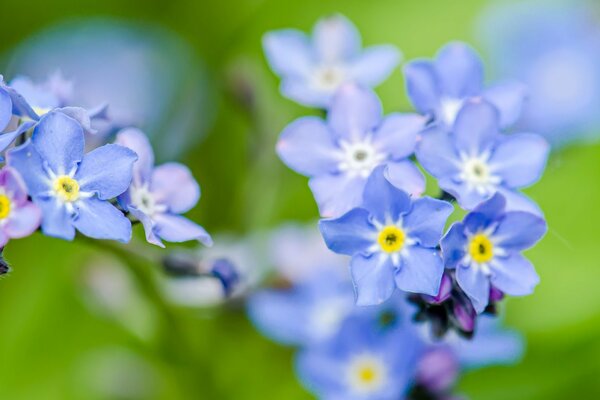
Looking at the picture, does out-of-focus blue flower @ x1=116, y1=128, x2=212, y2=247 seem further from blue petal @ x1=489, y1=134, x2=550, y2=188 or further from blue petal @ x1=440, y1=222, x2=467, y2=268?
blue petal @ x1=489, y1=134, x2=550, y2=188

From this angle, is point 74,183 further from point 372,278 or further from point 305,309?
point 305,309

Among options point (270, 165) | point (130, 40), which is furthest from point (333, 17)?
point (130, 40)

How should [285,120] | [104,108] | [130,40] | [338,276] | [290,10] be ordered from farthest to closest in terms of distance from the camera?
1. [130,40]
2. [290,10]
3. [285,120]
4. [338,276]
5. [104,108]

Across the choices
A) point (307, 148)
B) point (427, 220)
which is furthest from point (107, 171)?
point (427, 220)

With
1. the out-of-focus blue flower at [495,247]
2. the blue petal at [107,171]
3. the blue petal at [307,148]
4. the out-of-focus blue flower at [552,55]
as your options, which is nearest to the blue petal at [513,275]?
the out-of-focus blue flower at [495,247]

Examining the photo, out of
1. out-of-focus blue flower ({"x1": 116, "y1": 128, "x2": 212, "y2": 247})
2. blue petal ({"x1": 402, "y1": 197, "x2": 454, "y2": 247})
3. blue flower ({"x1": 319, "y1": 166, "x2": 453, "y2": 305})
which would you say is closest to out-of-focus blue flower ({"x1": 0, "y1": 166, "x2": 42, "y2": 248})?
out-of-focus blue flower ({"x1": 116, "y1": 128, "x2": 212, "y2": 247})

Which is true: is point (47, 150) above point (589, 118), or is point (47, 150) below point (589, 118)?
below

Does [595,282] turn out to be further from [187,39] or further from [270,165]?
[187,39]

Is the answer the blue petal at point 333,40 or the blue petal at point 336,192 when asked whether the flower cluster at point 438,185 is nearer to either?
the blue petal at point 336,192
